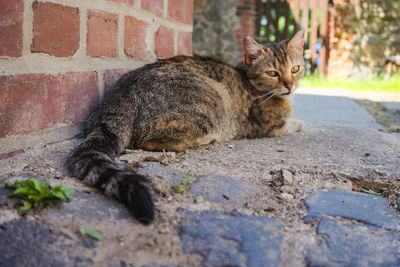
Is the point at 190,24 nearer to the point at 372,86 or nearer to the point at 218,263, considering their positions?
the point at 218,263

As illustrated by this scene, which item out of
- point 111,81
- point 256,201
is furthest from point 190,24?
→ point 256,201

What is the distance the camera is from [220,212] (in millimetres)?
1350

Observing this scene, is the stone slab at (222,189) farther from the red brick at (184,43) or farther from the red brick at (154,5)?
the red brick at (184,43)

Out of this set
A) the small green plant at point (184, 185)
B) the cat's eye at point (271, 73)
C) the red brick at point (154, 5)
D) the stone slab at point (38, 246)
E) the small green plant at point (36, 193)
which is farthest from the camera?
the cat's eye at point (271, 73)

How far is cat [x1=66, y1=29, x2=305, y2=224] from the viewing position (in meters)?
1.48

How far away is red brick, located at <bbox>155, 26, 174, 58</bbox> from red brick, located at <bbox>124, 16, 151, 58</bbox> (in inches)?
6.1

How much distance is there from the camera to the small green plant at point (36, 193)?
4.09 ft

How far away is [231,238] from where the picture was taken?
1181mm

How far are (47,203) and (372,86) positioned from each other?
7234mm

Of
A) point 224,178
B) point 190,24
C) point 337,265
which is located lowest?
point 337,265

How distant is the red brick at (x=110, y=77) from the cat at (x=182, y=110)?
65 millimetres

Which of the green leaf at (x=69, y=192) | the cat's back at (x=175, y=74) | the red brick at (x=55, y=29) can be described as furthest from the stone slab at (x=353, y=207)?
the red brick at (x=55, y=29)

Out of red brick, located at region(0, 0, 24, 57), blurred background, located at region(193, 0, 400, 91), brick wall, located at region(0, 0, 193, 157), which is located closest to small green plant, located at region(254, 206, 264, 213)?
brick wall, located at region(0, 0, 193, 157)

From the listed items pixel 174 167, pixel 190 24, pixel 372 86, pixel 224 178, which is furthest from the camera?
pixel 372 86
